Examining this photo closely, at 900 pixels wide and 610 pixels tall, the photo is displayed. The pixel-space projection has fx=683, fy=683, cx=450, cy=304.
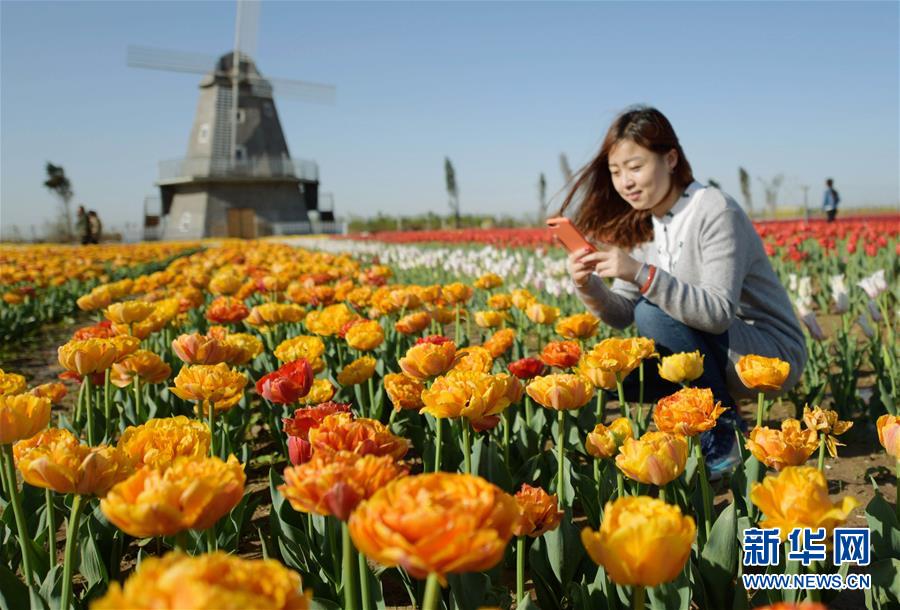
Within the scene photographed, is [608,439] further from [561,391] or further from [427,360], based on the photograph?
[427,360]

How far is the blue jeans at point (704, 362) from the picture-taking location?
253cm

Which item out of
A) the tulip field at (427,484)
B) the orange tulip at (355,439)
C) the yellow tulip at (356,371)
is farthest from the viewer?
the yellow tulip at (356,371)

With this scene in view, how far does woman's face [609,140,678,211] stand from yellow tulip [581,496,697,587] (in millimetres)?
2110

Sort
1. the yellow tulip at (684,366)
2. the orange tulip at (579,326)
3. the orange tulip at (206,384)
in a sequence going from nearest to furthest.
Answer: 1. the orange tulip at (206,384)
2. the yellow tulip at (684,366)
3. the orange tulip at (579,326)

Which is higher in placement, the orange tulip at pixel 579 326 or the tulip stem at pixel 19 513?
the orange tulip at pixel 579 326

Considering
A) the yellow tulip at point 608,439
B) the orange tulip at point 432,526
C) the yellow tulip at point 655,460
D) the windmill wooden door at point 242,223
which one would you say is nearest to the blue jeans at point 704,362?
the yellow tulip at point 608,439

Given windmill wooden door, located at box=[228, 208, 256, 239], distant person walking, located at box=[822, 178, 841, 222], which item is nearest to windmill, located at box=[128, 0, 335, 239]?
windmill wooden door, located at box=[228, 208, 256, 239]

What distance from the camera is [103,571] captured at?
1.48m

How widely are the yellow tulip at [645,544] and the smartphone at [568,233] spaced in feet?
5.19

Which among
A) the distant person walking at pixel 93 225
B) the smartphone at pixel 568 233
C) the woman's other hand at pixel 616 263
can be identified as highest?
the distant person walking at pixel 93 225

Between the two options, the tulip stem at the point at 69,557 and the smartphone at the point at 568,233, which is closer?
the tulip stem at the point at 69,557

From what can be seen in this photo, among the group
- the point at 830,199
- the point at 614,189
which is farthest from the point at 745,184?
the point at 614,189

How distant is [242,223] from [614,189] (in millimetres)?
31394

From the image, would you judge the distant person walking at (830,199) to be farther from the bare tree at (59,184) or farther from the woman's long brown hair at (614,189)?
the bare tree at (59,184)
